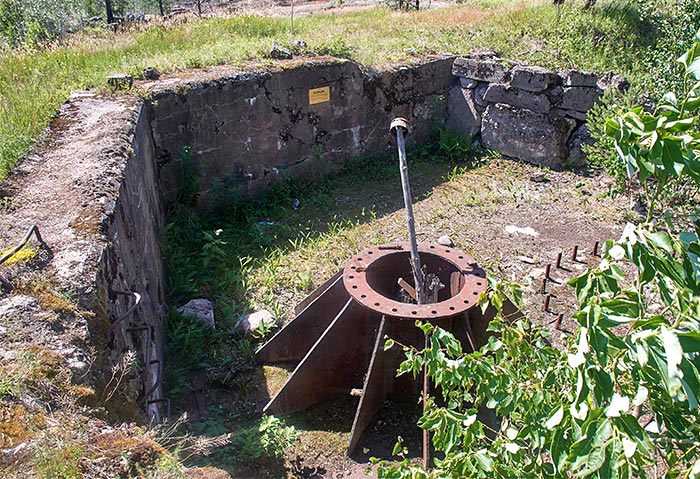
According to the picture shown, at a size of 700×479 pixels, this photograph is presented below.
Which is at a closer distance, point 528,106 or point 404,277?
point 404,277

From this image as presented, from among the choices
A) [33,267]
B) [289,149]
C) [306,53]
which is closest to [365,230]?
[289,149]

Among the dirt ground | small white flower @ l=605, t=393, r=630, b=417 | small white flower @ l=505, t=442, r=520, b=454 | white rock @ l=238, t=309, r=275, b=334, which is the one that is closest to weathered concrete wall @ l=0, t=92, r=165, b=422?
white rock @ l=238, t=309, r=275, b=334

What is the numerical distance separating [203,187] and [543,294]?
3428 millimetres

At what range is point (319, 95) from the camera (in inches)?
250

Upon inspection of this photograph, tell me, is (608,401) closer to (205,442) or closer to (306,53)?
(205,442)

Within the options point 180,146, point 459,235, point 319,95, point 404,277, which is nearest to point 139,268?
point 404,277

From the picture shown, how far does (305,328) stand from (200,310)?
935 millimetres

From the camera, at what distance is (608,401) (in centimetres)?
107

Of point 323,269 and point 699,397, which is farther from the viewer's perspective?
point 323,269

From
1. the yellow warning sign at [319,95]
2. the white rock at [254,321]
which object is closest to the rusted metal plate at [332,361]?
the white rock at [254,321]

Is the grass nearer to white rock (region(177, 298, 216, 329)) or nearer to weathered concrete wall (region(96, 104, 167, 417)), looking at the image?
weathered concrete wall (region(96, 104, 167, 417))

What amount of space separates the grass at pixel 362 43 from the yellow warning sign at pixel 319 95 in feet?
1.76

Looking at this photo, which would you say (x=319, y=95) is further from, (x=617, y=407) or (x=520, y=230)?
(x=617, y=407)

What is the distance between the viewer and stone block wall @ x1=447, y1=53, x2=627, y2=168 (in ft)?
21.7
